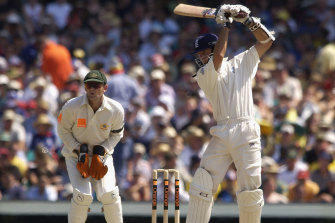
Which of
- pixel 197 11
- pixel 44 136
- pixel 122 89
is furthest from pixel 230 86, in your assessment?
pixel 44 136

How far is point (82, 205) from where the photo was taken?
864cm

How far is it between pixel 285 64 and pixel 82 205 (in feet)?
21.6

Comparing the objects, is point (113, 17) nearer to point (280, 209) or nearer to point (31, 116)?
point (31, 116)

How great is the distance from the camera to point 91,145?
888 cm

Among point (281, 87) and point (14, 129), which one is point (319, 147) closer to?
A: point (281, 87)

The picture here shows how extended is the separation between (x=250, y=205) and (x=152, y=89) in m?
5.23

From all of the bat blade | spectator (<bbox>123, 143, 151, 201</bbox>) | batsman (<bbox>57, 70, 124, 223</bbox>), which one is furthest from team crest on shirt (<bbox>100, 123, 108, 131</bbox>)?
spectator (<bbox>123, 143, 151, 201</bbox>)

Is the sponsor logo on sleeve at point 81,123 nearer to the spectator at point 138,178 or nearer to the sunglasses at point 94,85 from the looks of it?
the sunglasses at point 94,85

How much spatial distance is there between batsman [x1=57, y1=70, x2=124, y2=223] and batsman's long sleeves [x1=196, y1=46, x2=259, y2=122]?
93cm

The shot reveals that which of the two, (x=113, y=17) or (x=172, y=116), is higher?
(x=113, y=17)

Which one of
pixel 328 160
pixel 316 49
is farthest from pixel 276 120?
pixel 316 49

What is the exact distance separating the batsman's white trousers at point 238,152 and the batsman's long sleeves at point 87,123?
954 mm

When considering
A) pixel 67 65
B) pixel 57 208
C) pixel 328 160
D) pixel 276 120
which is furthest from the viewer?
pixel 67 65

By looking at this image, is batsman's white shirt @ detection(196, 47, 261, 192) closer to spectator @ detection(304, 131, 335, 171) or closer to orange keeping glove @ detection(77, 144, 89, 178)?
orange keeping glove @ detection(77, 144, 89, 178)
